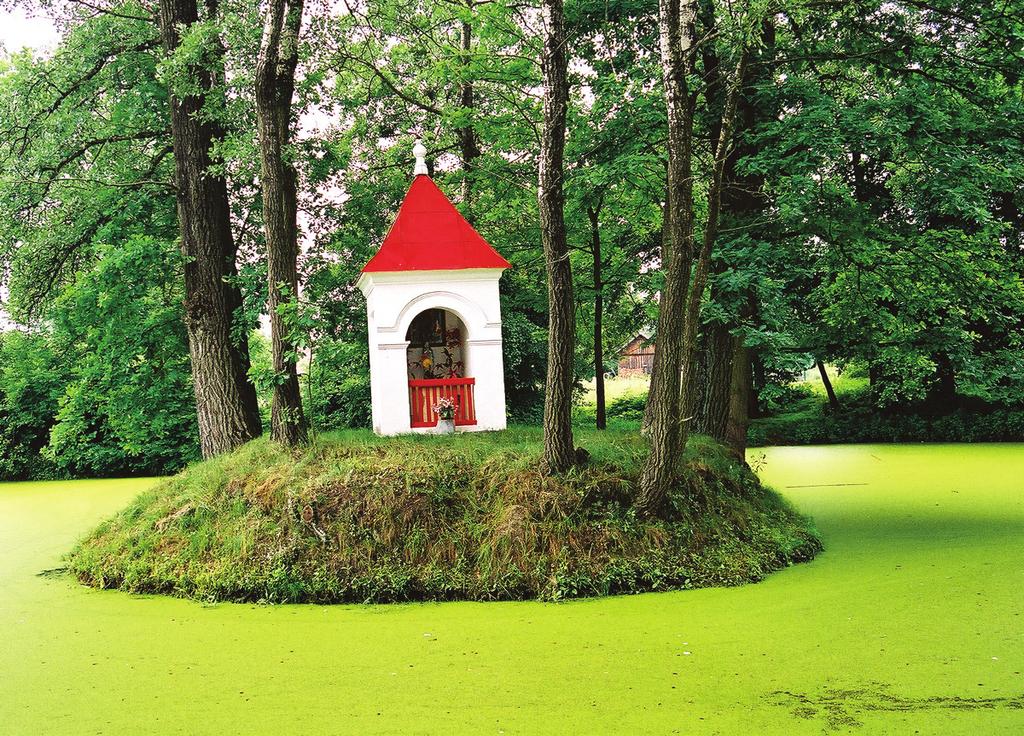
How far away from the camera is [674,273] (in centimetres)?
765

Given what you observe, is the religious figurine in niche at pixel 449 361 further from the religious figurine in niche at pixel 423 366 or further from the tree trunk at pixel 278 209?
the tree trunk at pixel 278 209

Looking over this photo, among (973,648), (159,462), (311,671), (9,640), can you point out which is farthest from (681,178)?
(159,462)

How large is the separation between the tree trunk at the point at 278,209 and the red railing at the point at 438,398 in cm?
121

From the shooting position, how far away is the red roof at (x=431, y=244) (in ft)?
30.6

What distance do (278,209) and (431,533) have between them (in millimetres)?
3687

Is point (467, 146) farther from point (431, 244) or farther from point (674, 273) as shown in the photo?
point (674, 273)

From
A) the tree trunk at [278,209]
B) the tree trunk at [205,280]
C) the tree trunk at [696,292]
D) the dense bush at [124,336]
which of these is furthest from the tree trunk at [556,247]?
the dense bush at [124,336]

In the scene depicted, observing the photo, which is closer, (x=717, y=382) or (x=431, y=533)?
(x=431, y=533)

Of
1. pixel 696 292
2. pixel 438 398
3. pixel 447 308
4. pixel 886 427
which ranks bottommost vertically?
pixel 886 427

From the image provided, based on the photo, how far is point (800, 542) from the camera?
8.19 m

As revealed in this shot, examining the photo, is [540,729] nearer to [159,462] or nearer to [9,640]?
[9,640]

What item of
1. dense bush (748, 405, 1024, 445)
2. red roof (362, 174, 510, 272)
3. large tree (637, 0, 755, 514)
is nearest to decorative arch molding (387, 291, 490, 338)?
red roof (362, 174, 510, 272)

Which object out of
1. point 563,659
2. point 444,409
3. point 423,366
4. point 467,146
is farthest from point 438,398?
point 467,146

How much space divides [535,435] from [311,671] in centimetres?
452
